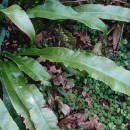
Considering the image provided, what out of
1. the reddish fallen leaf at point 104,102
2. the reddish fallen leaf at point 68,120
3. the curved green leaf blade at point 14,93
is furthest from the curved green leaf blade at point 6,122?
the reddish fallen leaf at point 104,102

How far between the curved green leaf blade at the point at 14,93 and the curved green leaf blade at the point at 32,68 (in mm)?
113

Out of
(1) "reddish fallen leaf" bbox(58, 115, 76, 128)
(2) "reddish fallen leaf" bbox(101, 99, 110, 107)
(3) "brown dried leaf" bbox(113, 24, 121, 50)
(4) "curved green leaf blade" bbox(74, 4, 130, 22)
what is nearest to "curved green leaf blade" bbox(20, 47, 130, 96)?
(4) "curved green leaf blade" bbox(74, 4, 130, 22)

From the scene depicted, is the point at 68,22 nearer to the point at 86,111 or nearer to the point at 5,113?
the point at 86,111

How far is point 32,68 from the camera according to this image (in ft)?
8.48

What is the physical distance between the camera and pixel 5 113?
228cm

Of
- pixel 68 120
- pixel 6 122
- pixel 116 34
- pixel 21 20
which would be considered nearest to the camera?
pixel 6 122

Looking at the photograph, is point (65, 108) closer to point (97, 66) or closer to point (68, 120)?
point (68, 120)

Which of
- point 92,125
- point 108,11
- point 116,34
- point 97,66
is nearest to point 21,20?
point 97,66

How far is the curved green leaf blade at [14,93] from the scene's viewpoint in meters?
2.41

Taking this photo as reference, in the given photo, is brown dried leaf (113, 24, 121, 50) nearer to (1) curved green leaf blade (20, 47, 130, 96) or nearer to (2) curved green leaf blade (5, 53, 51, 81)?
(1) curved green leaf blade (20, 47, 130, 96)

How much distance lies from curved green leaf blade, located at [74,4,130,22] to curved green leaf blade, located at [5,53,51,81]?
78 cm

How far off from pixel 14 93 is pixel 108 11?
1.21 meters

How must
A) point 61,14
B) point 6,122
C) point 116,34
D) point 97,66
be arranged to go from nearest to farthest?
point 6,122 < point 97,66 < point 61,14 < point 116,34

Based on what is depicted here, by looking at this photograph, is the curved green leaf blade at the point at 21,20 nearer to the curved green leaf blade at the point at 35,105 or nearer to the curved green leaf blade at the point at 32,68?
the curved green leaf blade at the point at 32,68
